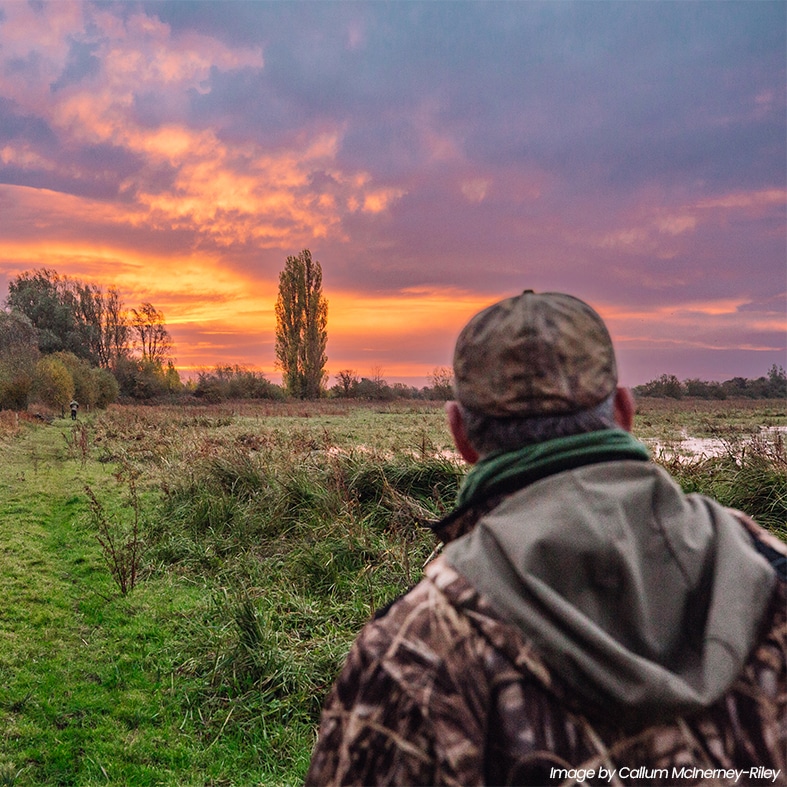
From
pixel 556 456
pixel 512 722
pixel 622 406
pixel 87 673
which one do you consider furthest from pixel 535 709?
pixel 87 673

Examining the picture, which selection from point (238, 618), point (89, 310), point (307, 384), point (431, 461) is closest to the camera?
point (238, 618)

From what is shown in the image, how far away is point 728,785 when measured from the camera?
1.13m

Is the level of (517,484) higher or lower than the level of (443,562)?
higher

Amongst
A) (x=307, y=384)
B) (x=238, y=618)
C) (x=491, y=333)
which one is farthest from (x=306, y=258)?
(x=491, y=333)

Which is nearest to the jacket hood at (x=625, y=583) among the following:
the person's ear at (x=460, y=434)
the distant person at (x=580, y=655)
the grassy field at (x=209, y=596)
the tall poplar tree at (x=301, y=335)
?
the distant person at (x=580, y=655)

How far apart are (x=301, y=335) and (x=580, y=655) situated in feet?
179

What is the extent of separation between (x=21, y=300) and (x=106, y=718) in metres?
59.3

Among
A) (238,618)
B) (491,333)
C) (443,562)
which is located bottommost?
(238,618)

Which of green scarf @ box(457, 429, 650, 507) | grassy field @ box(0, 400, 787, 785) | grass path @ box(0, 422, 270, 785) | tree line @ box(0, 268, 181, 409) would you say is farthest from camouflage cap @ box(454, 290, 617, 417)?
tree line @ box(0, 268, 181, 409)

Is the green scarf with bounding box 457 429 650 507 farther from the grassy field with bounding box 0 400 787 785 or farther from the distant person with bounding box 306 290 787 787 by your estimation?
the grassy field with bounding box 0 400 787 785

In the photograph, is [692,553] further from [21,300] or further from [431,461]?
[21,300]

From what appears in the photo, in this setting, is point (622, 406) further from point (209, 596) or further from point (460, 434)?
point (209, 596)

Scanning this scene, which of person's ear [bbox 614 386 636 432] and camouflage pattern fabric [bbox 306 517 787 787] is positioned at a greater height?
person's ear [bbox 614 386 636 432]

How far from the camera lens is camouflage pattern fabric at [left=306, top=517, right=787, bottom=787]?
43.7 inches
